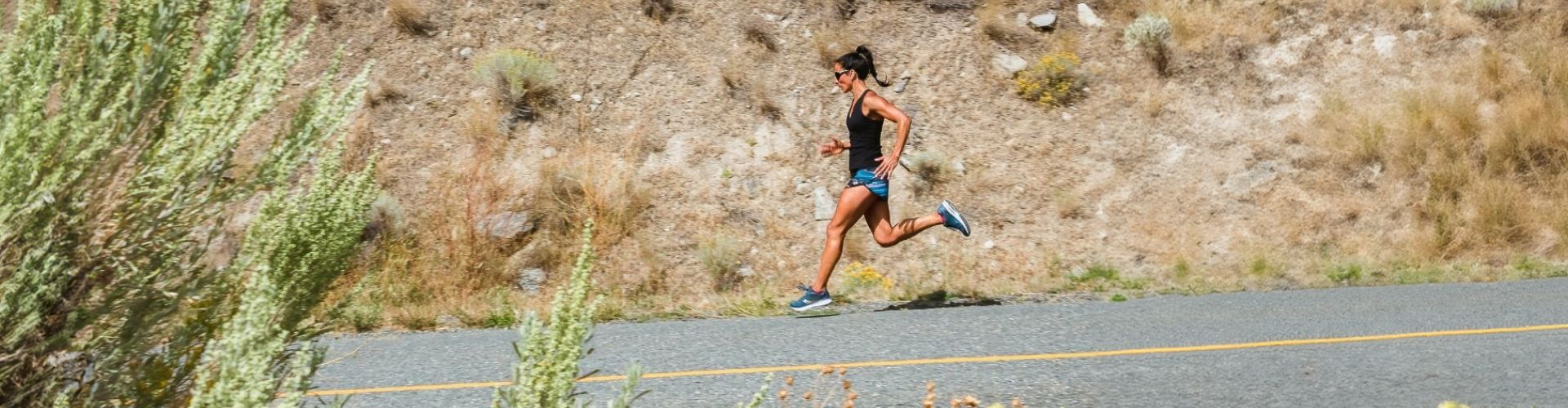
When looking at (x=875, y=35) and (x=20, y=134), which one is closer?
(x=20, y=134)

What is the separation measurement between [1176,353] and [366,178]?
411 cm

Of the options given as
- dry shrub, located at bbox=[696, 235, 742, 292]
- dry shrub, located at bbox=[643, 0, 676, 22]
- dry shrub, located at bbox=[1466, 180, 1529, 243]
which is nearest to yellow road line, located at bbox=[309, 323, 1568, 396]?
dry shrub, located at bbox=[1466, 180, 1529, 243]

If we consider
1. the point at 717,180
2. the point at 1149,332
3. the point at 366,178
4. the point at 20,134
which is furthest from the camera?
the point at 717,180

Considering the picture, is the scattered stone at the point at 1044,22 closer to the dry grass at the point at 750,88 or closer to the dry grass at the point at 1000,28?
the dry grass at the point at 1000,28

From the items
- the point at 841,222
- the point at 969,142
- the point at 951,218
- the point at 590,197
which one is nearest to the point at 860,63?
the point at 841,222

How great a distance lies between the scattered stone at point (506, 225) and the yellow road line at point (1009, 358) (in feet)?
19.5

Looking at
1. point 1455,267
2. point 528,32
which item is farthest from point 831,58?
point 1455,267

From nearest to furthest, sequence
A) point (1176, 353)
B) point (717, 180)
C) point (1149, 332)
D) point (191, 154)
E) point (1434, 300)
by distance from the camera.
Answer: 1. point (191, 154)
2. point (1176, 353)
3. point (1149, 332)
4. point (1434, 300)
5. point (717, 180)

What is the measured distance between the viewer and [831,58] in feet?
46.4

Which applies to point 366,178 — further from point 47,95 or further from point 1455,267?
point 1455,267

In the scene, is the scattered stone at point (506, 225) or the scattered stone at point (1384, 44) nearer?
the scattered stone at point (506, 225)

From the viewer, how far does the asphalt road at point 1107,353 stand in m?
5.40

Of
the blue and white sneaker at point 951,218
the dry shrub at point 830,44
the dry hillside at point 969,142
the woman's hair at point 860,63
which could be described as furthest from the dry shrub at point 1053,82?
the woman's hair at point 860,63

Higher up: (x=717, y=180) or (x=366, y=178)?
(x=366, y=178)
